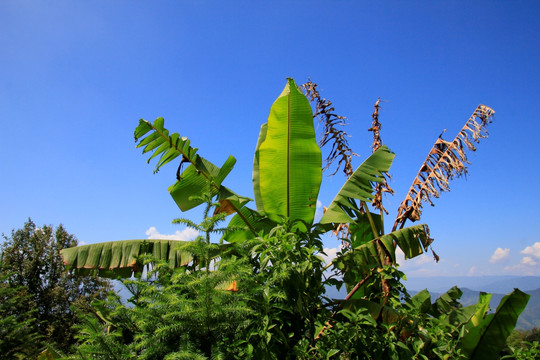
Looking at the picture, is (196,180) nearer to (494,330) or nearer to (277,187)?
(277,187)

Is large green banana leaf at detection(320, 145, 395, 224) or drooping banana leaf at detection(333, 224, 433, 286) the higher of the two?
large green banana leaf at detection(320, 145, 395, 224)

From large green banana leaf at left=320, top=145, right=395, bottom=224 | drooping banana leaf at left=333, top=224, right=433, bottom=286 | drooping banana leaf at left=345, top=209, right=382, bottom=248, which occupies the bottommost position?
drooping banana leaf at left=333, top=224, right=433, bottom=286

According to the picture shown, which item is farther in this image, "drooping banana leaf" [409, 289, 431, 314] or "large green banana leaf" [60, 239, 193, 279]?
"large green banana leaf" [60, 239, 193, 279]

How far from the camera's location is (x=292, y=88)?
470 cm

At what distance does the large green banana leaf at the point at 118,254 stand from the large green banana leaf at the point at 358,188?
2098 mm

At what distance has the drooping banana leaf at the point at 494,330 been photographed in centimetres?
344

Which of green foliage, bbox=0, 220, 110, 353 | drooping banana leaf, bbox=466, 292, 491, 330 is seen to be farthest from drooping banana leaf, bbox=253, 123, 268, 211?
green foliage, bbox=0, 220, 110, 353

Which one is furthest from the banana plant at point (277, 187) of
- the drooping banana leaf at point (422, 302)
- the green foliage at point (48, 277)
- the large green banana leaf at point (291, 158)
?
the green foliage at point (48, 277)

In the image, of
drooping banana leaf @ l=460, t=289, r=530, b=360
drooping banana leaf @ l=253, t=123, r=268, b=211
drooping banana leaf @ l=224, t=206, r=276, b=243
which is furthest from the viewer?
drooping banana leaf @ l=253, t=123, r=268, b=211

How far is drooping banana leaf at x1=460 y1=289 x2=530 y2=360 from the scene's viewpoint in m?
3.44

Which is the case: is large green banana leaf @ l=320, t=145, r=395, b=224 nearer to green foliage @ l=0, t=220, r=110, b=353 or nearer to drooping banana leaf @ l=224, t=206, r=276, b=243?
drooping banana leaf @ l=224, t=206, r=276, b=243

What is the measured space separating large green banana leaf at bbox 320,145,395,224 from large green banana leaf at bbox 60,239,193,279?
2098 mm

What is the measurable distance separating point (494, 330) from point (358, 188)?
230 centimetres

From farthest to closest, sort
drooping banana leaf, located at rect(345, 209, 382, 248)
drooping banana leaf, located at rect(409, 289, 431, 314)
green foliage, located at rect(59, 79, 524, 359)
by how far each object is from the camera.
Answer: drooping banana leaf, located at rect(345, 209, 382, 248)
drooping banana leaf, located at rect(409, 289, 431, 314)
green foliage, located at rect(59, 79, 524, 359)
